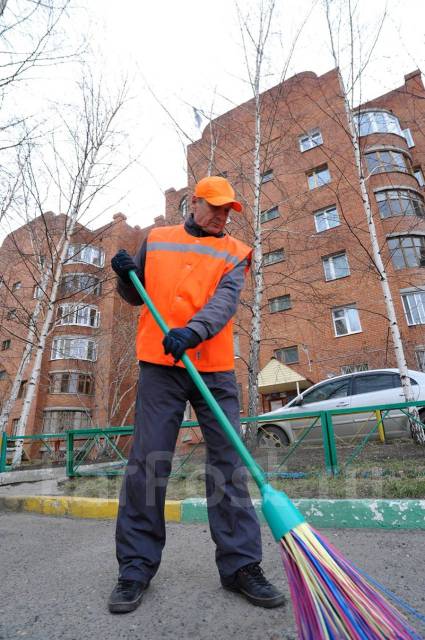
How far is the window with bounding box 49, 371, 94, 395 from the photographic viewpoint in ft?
73.3

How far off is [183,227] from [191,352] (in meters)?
0.82

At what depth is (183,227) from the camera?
7.80 feet

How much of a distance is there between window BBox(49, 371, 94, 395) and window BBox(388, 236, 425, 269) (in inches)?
675

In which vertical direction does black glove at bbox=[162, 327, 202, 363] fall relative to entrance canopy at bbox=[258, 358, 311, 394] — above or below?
below

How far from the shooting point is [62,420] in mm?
21672

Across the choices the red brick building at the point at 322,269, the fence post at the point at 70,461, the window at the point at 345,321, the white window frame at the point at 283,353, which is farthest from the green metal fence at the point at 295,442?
the window at the point at 345,321

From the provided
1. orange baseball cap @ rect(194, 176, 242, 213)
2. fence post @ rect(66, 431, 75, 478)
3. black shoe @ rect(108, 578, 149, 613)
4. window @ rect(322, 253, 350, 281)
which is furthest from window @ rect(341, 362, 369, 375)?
black shoe @ rect(108, 578, 149, 613)

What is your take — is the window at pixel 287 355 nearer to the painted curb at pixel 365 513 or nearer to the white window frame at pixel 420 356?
the white window frame at pixel 420 356

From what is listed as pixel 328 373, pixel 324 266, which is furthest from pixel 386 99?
pixel 328 373

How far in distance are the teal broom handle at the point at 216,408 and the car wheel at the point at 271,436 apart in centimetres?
686

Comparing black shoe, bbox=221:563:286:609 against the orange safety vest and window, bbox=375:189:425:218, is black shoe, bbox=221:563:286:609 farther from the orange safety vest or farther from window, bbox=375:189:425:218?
window, bbox=375:189:425:218

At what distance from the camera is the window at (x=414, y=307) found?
51.2ft

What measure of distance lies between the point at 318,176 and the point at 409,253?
5.87m

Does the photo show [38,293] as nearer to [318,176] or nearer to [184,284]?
[184,284]
